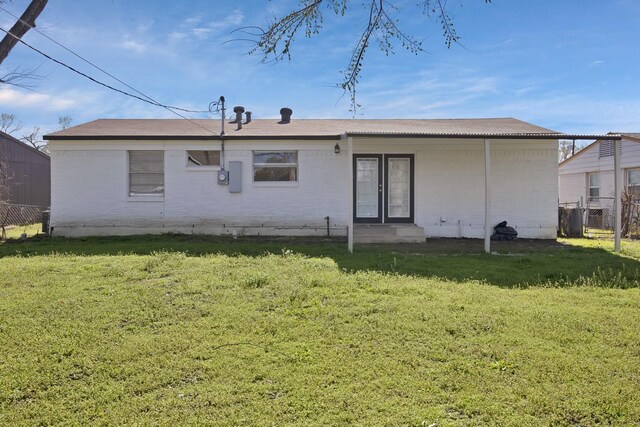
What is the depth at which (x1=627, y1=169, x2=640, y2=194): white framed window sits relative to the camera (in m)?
16.0

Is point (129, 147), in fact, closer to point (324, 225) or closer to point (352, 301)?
point (324, 225)

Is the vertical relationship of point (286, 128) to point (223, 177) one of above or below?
above

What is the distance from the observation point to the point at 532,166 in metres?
11.7

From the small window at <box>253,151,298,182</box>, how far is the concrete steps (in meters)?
2.58

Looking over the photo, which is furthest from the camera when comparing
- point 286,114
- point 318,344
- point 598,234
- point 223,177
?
point 286,114

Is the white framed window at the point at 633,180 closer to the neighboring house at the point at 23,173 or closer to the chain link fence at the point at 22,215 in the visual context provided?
the chain link fence at the point at 22,215

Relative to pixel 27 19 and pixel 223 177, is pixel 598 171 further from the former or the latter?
pixel 27 19

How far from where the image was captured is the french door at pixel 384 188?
12.0 m

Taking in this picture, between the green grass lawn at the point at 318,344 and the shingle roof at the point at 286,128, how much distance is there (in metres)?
5.30

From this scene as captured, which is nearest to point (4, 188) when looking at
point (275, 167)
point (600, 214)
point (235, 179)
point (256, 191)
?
point (235, 179)

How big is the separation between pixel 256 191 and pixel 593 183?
1552 centimetres

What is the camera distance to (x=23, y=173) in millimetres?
20234

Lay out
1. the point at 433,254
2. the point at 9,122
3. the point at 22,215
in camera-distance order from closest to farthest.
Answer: the point at 433,254
the point at 22,215
the point at 9,122

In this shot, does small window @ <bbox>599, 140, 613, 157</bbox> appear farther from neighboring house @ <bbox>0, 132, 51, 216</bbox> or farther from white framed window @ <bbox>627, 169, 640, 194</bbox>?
neighboring house @ <bbox>0, 132, 51, 216</bbox>
